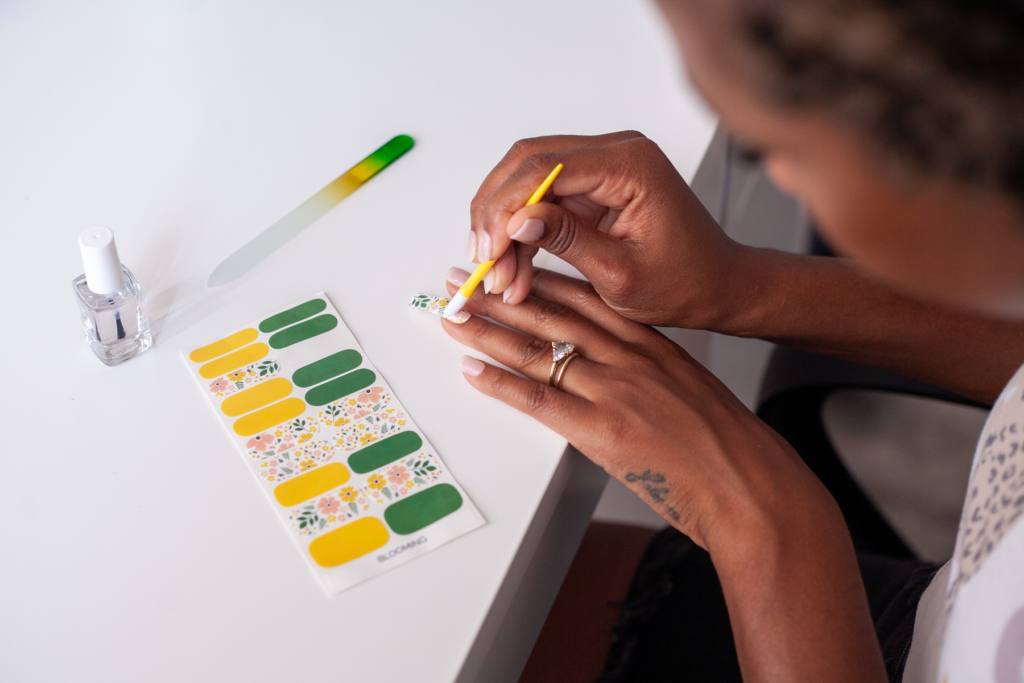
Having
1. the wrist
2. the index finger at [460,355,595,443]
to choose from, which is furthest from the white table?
the wrist

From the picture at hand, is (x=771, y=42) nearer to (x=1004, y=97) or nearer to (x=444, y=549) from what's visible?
(x=1004, y=97)

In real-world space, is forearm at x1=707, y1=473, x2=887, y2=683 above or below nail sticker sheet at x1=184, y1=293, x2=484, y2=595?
below

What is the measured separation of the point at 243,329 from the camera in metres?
0.63

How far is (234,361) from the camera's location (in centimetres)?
61

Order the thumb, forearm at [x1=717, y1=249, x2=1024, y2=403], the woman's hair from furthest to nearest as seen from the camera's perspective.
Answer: forearm at [x1=717, y1=249, x2=1024, y2=403]
the thumb
the woman's hair

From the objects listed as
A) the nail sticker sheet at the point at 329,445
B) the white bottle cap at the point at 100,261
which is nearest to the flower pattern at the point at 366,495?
the nail sticker sheet at the point at 329,445

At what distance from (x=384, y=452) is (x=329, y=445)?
0.13 ft

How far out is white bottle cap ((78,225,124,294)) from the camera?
1.80 feet

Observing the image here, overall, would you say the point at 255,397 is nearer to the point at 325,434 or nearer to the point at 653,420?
the point at 325,434

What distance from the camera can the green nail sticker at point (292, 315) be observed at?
629mm

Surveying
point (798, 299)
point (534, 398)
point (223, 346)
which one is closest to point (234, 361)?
point (223, 346)

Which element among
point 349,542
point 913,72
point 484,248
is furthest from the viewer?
point 484,248

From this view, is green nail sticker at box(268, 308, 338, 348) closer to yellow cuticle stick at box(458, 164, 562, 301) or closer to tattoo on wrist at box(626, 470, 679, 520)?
yellow cuticle stick at box(458, 164, 562, 301)

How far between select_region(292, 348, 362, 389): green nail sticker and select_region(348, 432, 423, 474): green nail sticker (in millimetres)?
72
